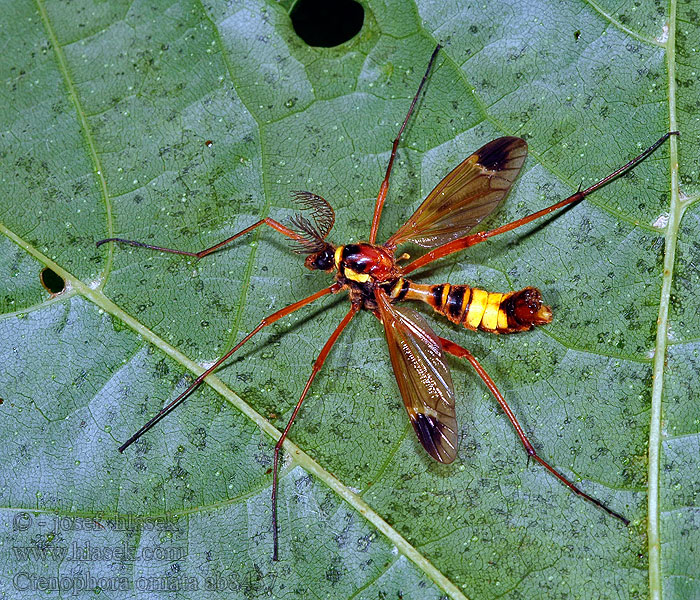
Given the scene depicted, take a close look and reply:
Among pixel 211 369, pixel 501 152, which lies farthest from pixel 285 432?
pixel 501 152

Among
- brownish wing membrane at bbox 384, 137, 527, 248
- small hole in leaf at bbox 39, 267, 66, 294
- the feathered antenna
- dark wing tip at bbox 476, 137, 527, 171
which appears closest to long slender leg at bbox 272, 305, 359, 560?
the feathered antenna

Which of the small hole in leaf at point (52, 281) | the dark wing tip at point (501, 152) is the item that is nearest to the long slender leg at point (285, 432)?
the dark wing tip at point (501, 152)

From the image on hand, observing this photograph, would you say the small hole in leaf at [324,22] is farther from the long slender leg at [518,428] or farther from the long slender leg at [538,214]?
the long slender leg at [518,428]

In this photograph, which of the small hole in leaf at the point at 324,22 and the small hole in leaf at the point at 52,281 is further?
the small hole in leaf at the point at 324,22

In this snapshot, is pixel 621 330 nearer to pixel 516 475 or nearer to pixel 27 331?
pixel 516 475

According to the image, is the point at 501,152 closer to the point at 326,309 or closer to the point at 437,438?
the point at 326,309

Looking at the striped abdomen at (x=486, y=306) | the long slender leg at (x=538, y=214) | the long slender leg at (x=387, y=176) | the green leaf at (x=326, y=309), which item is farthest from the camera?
the long slender leg at (x=387, y=176)

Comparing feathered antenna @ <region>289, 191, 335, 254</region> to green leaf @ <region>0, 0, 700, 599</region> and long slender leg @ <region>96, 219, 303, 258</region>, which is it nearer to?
long slender leg @ <region>96, 219, 303, 258</region>

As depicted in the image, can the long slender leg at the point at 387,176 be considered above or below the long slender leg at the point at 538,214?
above
